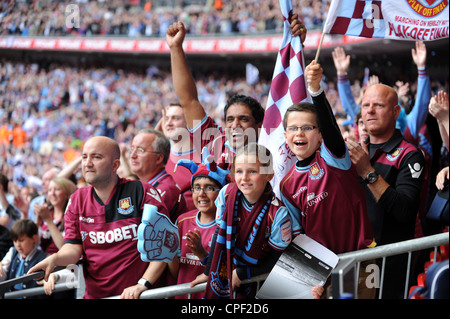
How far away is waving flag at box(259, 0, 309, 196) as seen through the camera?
3330mm

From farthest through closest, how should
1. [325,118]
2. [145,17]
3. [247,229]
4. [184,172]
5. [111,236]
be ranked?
[145,17] → [184,172] → [111,236] → [247,229] → [325,118]

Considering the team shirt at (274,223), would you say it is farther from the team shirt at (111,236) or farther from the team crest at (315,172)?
the team shirt at (111,236)

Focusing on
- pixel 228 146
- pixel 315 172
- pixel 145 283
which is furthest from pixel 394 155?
pixel 145 283

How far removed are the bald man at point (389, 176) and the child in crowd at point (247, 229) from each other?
450mm

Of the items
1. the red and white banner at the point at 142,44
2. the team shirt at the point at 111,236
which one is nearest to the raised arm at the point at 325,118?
the team shirt at the point at 111,236

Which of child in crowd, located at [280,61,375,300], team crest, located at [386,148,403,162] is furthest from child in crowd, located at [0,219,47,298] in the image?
team crest, located at [386,148,403,162]

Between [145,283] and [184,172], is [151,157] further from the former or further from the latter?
[145,283]

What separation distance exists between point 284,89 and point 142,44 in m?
17.9

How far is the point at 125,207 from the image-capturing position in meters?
3.08

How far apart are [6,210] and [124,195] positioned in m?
2.37

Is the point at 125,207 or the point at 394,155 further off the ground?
the point at 394,155

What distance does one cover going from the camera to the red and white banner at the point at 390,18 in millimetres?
3191

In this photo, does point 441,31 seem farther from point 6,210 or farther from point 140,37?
point 140,37

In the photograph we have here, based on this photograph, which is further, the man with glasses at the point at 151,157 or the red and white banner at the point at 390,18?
the man with glasses at the point at 151,157
